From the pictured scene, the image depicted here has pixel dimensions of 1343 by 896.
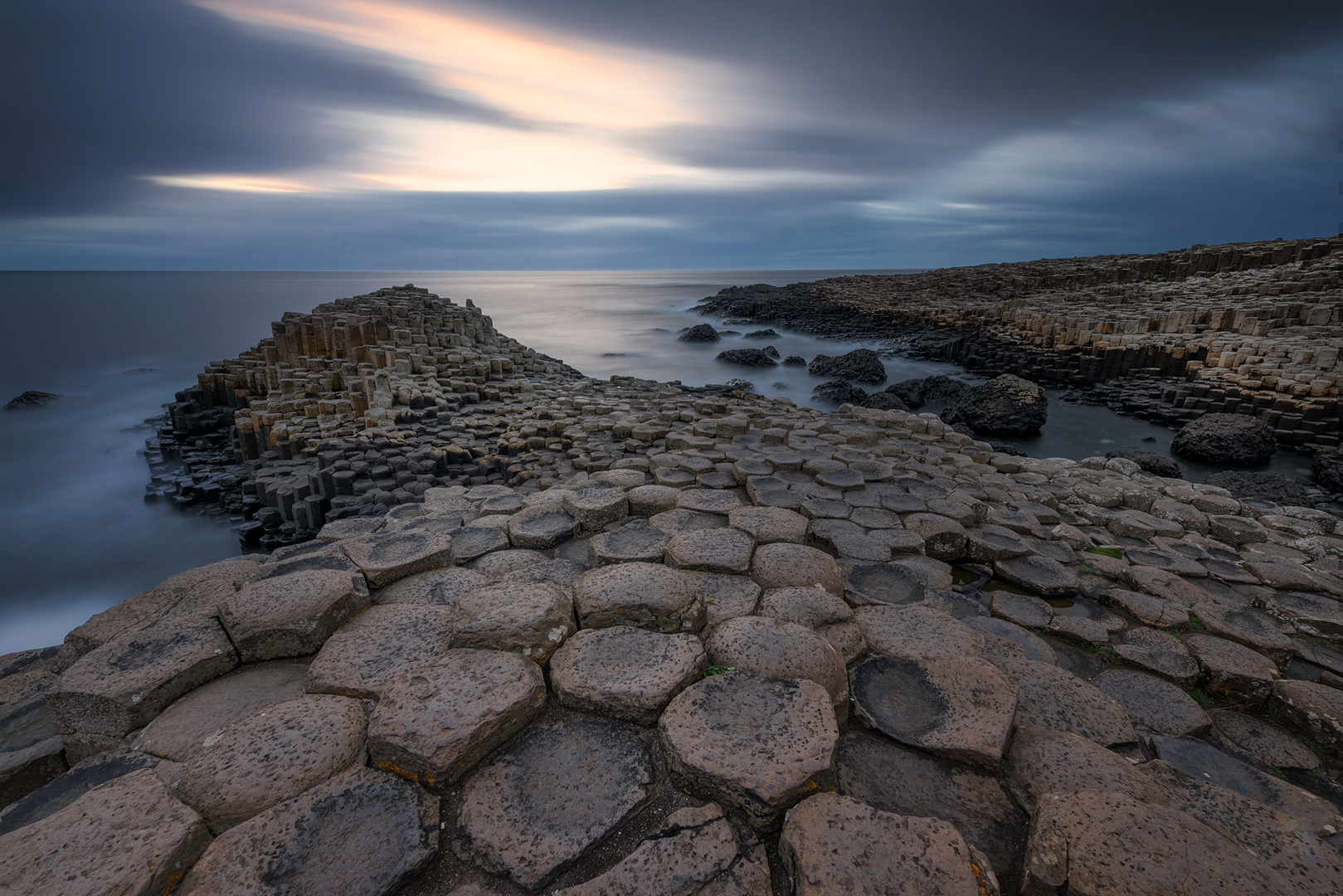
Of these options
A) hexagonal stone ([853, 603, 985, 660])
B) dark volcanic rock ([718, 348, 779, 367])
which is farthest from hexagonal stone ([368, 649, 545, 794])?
dark volcanic rock ([718, 348, 779, 367])

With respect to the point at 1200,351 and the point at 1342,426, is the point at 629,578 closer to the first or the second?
the point at 1342,426

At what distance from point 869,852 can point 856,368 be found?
18428 mm

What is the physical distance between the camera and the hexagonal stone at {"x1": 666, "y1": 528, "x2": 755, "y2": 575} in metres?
3.07

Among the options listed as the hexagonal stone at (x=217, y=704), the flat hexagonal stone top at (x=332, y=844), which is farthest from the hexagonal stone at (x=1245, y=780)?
the hexagonal stone at (x=217, y=704)

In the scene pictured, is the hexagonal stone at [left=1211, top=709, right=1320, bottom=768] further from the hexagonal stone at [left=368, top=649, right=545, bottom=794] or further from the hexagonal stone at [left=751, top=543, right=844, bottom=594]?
the hexagonal stone at [left=368, top=649, right=545, bottom=794]

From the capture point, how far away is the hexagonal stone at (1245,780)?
73.4 inches

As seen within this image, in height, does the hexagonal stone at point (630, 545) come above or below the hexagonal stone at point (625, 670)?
below

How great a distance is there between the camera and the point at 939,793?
188 centimetres

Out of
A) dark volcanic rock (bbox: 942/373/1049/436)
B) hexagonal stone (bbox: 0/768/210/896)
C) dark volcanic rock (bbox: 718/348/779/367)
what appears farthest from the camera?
dark volcanic rock (bbox: 718/348/779/367)

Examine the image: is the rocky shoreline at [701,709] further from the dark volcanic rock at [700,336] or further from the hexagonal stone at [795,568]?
the dark volcanic rock at [700,336]

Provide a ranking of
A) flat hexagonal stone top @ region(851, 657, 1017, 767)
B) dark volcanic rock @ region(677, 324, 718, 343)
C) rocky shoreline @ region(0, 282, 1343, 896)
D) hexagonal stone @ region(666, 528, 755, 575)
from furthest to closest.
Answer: dark volcanic rock @ region(677, 324, 718, 343) → hexagonal stone @ region(666, 528, 755, 575) → flat hexagonal stone top @ region(851, 657, 1017, 767) → rocky shoreline @ region(0, 282, 1343, 896)

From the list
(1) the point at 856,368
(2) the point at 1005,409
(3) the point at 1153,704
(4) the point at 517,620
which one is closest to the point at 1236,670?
(3) the point at 1153,704

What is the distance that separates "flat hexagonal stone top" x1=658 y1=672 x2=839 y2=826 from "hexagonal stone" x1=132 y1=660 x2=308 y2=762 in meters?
1.59

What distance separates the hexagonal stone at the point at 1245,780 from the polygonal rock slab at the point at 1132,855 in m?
0.62
